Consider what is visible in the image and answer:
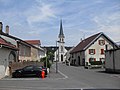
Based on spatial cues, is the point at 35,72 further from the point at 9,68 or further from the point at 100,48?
the point at 100,48

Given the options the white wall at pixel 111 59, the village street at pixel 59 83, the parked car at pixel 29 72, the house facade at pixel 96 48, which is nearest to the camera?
the village street at pixel 59 83

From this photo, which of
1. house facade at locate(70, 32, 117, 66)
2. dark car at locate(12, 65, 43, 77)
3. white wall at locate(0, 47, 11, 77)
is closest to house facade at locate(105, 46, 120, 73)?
dark car at locate(12, 65, 43, 77)

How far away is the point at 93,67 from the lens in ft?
180

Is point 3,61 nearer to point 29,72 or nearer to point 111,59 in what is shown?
point 29,72

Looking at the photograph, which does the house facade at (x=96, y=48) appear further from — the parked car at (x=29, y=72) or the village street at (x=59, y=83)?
the village street at (x=59, y=83)

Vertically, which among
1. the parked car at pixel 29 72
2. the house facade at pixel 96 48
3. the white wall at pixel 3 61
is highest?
the house facade at pixel 96 48

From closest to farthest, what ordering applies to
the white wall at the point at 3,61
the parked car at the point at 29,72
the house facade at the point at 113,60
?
1. the white wall at the point at 3,61
2. the parked car at the point at 29,72
3. the house facade at the point at 113,60

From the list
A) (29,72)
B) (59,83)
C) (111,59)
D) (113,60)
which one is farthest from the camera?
(111,59)

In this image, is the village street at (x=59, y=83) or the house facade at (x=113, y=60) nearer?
the village street at (x=59, y=83)

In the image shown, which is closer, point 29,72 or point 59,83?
point 59,83

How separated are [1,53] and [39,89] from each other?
10335 mm

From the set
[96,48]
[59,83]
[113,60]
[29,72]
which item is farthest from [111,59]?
[96,48]

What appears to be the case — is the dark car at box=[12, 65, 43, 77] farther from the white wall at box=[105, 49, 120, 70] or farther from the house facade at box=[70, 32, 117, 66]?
the house facade at box=[70, 32, 117, 66]

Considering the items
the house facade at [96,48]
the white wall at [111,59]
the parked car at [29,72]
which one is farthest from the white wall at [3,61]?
the house facade at [96,48]
